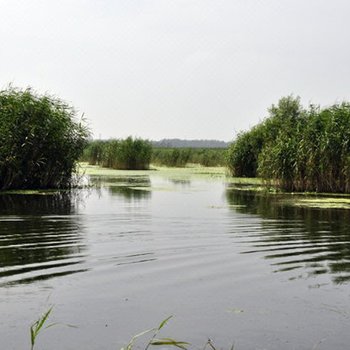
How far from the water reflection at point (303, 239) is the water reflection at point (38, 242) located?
3.02 meters

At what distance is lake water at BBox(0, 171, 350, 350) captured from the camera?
558cm

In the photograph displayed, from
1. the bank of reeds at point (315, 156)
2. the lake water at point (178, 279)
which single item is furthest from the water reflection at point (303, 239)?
the bank of reeds at point (315, 156)

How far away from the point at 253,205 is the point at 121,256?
980 centimetres

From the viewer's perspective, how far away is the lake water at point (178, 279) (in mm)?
5578

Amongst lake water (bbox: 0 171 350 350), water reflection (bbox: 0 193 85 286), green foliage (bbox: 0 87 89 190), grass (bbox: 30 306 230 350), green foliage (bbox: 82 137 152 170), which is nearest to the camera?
grass (bbox: 30 306 230 350)

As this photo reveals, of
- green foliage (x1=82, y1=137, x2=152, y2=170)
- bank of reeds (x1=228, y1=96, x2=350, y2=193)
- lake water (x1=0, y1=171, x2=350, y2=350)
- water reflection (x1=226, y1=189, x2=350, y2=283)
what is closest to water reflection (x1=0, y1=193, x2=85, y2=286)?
lake water (x1=0, y1=171, x2=350, y2=350)

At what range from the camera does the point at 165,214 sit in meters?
15.2

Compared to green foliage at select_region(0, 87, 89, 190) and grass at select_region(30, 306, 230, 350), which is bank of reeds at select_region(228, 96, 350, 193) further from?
grass at select_region(30, 306, 230, 350)

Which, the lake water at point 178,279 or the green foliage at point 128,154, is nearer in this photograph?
the lake water at point 178,279

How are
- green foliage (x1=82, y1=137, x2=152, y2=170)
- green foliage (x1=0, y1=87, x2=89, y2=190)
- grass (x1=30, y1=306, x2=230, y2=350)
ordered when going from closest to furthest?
grass (x1=30, y1=306, x2=230, y2=350), green foliage (x1=0, y1=87, x2=89, y2=190), green foliage (x1=82, y1=137, x2=152, y2=170)

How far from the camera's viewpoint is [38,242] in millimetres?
10266

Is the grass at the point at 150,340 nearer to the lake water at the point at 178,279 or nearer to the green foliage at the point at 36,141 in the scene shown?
the lake water at the point at 178,279

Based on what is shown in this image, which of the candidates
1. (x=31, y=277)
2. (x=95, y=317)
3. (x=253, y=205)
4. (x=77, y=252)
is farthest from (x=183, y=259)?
(x=253, y=205)

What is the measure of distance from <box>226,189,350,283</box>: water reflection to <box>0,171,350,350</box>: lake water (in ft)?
0.08
